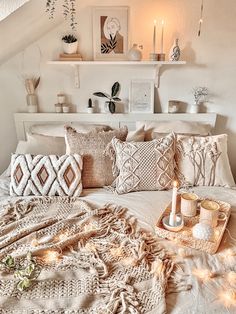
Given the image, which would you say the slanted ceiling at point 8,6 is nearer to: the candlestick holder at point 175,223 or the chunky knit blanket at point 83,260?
the chunky knit blanket at point 83,260


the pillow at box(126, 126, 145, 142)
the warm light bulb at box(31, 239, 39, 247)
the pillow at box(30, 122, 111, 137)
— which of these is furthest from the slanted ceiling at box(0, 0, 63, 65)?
the warm light bulb at box(31, 239, 39, 247)

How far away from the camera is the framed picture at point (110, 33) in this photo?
227 cm

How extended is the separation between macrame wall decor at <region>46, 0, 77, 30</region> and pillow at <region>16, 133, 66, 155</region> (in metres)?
0.88

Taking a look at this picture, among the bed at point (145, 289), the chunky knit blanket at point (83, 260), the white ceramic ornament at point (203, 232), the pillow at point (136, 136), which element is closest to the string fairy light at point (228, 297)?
the bed at point (145, 289)

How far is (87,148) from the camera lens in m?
1.95

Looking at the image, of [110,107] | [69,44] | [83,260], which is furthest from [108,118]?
[83,260]

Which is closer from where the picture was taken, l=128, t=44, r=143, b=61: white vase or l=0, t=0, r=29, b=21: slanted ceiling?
l=0, t=0, r=29, b=21: slanted ceiling

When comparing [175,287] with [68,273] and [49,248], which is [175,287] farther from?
[49,248]

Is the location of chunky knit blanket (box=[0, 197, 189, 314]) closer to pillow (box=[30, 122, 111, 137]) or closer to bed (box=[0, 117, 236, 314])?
bed (box=[0, 117, 236, 314])

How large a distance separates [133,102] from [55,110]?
71 cm

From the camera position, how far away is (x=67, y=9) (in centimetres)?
210

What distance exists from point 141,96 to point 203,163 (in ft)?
2.91

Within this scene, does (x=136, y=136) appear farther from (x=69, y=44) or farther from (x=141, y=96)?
(x=69, y=44)

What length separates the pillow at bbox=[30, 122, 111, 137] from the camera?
2.24 metres
